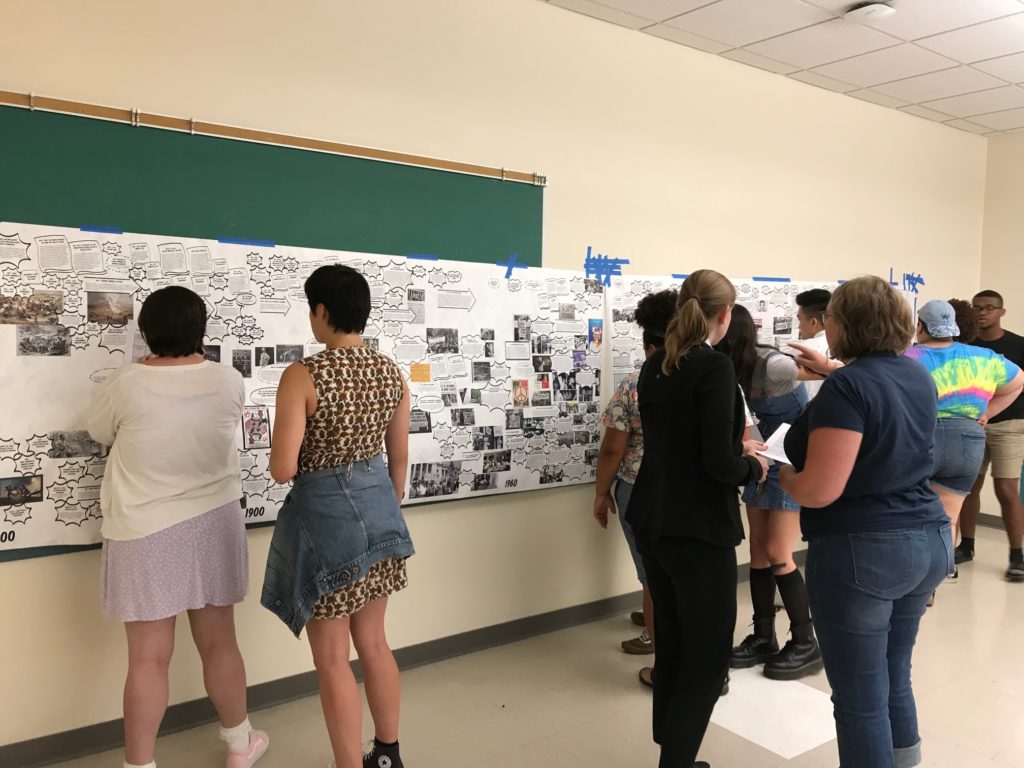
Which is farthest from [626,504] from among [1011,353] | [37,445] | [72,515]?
[1011,353]

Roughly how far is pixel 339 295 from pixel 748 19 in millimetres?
2662

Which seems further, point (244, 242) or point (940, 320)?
point (940, 320)

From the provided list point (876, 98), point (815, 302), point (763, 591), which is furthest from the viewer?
point (876, 98)

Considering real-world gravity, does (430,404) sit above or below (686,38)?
below

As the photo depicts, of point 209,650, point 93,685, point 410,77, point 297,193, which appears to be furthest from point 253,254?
point 93,685

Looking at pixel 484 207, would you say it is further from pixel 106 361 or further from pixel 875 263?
pixel 875 263

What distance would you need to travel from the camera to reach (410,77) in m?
3.12

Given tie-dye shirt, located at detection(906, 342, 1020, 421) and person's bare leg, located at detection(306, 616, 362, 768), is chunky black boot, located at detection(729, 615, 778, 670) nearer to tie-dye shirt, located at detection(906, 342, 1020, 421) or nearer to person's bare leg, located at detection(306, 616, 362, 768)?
tie-dye shirt, located at detection(906, 342, 1020, 421)

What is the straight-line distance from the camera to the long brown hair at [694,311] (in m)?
2.15

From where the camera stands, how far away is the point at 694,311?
2.14m

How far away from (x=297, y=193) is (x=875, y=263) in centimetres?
396

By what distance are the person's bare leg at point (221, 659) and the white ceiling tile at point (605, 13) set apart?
9.38 feet

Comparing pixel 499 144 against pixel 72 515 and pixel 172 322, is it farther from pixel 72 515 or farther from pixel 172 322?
pixel 72 515

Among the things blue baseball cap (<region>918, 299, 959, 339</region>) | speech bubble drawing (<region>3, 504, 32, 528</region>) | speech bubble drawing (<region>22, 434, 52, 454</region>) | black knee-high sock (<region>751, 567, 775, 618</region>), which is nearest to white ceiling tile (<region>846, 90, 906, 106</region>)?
blue baseball cap (<region>918, 299, 959, 339</region>)
